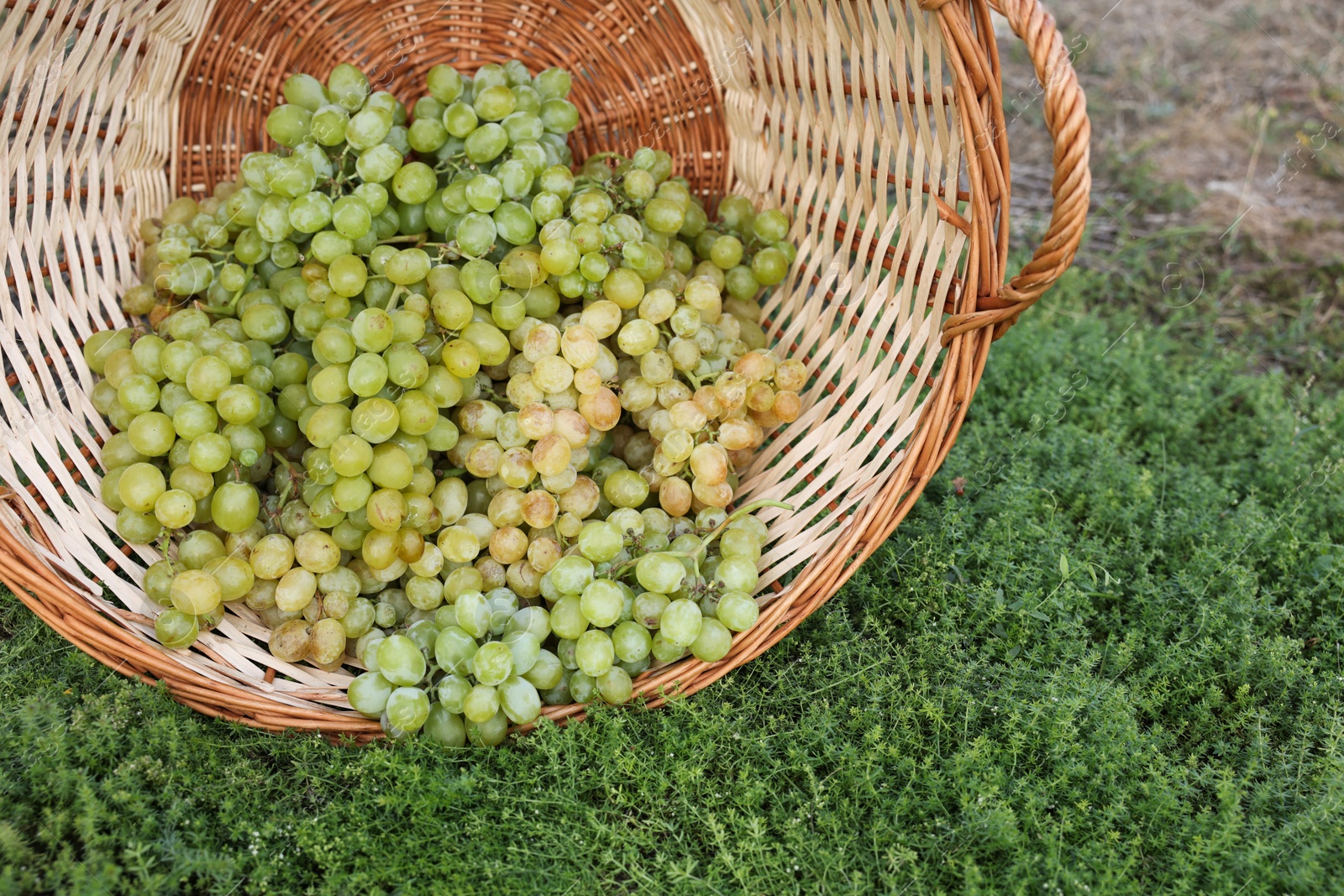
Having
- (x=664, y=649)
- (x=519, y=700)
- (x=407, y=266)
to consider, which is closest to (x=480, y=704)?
(x=519, y=700)

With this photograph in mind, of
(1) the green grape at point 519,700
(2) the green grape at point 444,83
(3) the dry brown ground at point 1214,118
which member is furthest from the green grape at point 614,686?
(3) the dry brown ground at point 1214,118

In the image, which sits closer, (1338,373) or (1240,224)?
(1338,373)

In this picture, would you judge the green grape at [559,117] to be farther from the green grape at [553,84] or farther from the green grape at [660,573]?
the green grape at [660,573]

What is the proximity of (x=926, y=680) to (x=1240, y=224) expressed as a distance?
2241 millimetres

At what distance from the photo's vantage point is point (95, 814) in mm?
1242

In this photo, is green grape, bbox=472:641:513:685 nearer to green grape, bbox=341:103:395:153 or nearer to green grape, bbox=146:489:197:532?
green grape, bbox=146:489:197:532

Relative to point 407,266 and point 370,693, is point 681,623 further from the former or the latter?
point 407,266

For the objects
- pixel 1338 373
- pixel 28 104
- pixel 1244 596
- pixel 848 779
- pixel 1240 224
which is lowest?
pixel 848 779

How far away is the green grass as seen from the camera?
1.28 metres

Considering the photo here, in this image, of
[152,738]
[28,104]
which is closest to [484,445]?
[152,738]

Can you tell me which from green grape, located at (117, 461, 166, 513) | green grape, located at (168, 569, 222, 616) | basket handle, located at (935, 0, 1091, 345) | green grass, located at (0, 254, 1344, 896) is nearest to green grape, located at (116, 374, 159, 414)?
green grape, located at (117, 461, 166, 513)

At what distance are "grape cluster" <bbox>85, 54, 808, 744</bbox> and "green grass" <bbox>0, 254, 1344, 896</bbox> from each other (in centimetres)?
14

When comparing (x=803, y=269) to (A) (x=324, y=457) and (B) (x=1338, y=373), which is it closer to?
(A) (x=324, y=457)

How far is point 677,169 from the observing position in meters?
2.16
